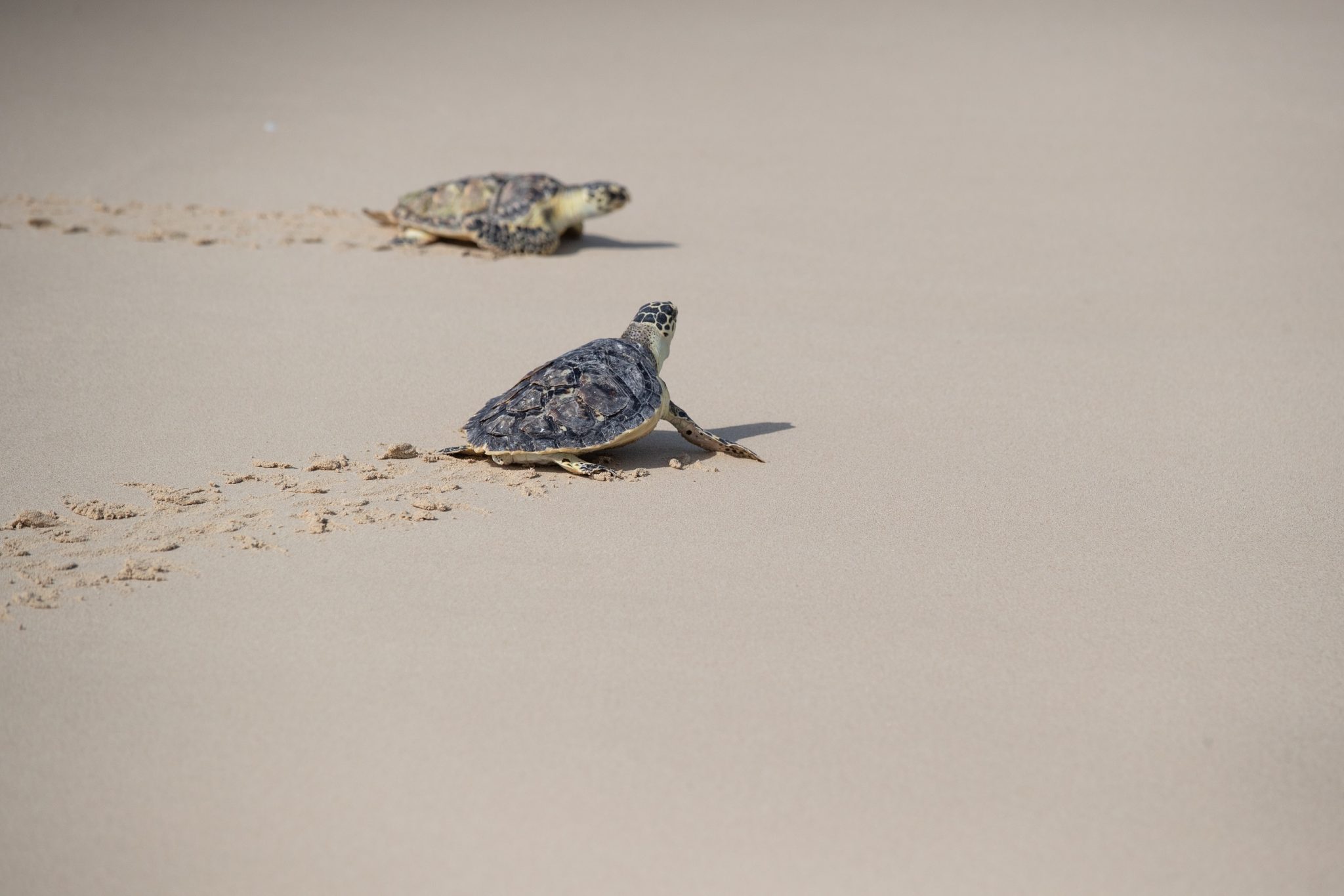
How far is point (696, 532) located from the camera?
4.48 m

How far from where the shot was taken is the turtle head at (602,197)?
8.86 meters

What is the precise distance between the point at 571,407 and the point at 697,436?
2.11 feet

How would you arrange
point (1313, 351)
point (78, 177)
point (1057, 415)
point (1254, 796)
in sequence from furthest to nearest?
point (78, 177), point (1313, 351), point (1057, 415), point (1254, 796)

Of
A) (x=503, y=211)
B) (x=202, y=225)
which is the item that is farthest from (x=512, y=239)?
(x=202, y=225)

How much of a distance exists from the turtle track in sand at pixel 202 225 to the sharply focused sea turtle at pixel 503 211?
155 millimetres

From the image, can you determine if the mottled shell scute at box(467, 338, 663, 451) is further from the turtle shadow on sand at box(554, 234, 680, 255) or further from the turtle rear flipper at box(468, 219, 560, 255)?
the turtle shadow on sand at box(554, 234, 680, 255)

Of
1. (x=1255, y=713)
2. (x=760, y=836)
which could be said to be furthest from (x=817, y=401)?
(x=760, y=836)

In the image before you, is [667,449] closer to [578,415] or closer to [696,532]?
[578,415]

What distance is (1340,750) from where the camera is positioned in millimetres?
3268

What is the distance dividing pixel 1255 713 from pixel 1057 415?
2.72 metres

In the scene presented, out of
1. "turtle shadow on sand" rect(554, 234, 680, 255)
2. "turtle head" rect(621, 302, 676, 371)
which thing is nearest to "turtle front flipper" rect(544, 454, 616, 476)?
"turtle head" rect(621, 302, 676, 371)

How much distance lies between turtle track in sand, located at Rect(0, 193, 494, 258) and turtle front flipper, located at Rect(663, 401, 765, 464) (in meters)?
3.99

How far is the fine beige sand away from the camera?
9.53ft

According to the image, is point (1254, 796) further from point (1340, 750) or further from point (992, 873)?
point (992, 873)
